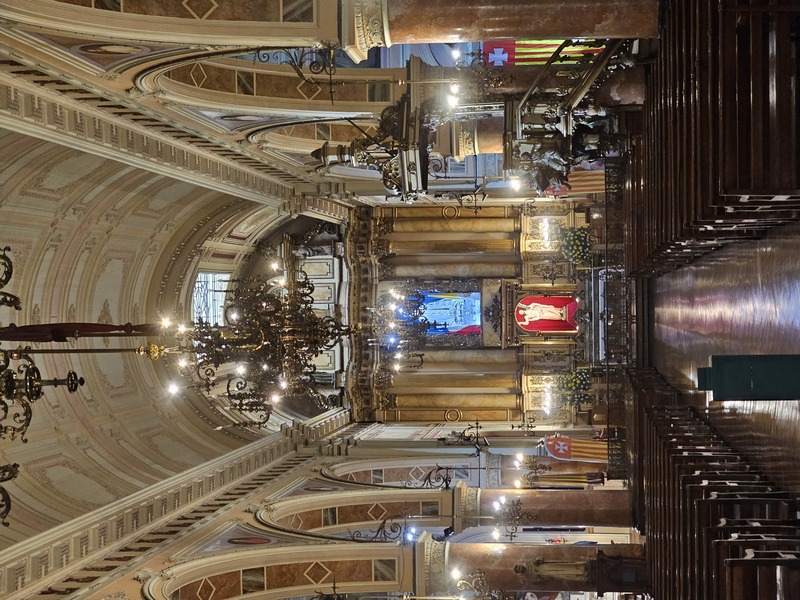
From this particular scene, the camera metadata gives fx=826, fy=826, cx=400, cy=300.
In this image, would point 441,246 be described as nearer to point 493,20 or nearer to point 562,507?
point 562,507

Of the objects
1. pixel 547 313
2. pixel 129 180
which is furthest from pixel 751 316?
pixel 547 313

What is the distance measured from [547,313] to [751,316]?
45.9 feet

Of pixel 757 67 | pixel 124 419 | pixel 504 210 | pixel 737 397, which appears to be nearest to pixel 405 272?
pixel 504 210

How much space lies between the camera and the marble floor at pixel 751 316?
8117 millimetres

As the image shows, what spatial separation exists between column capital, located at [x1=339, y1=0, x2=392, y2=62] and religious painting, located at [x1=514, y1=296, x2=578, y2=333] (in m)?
15.1

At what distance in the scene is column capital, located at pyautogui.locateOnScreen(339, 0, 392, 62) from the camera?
27.8 feet

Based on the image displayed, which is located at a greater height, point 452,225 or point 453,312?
point 452,225

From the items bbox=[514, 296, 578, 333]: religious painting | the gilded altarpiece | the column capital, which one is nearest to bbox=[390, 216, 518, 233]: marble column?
the gilded altarpiece

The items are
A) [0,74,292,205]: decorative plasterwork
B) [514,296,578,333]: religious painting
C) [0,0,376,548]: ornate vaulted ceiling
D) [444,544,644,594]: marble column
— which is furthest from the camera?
[514,296,578,333]: religious painting

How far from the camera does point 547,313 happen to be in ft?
76.0

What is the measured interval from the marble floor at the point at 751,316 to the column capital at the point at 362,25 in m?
4.73

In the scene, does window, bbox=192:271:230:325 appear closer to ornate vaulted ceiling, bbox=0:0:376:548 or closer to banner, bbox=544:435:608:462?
ornate vaulted ceiling, bbox=0:0:376:548

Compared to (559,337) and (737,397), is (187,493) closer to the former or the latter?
(737,397)

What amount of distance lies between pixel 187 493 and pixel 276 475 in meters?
2.97
